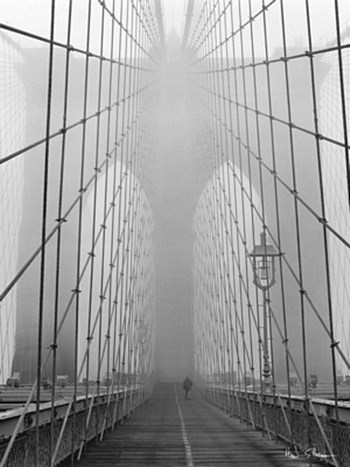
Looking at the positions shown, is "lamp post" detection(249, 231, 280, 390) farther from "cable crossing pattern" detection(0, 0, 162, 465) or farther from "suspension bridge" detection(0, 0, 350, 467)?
"cable crossing pattern" detection(0, 0, 162, 465)

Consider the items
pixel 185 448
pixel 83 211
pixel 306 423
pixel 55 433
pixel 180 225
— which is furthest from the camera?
pixel 180 225

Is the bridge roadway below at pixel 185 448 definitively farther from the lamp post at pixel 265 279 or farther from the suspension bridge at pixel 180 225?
the lamp post at pixel 265 279

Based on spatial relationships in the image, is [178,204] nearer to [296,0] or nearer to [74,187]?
[74,187]

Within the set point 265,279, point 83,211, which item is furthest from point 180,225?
point 265,279

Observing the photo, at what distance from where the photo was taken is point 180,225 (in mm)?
21422

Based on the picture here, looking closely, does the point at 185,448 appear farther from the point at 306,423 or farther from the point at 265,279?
the point at 265,279

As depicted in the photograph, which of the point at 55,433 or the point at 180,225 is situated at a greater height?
the point at 180,225

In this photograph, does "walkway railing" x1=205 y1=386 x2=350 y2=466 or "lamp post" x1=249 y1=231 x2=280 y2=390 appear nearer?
"walkway railing" x1=205 y1=386 x2=350 y2=466

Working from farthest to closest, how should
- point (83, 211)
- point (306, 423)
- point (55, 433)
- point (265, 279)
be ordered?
point (83, 211), point (265, 279), point (306, 423), point (55, 433)

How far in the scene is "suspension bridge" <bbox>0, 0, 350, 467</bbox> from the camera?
684cm

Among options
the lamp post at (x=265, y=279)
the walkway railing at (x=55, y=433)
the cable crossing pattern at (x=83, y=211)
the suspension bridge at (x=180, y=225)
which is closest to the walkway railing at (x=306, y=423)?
the suspension bridge at (x=180, y=225)

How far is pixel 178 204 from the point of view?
21.5 metres

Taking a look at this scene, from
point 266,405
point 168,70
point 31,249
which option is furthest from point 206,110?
point 266,405

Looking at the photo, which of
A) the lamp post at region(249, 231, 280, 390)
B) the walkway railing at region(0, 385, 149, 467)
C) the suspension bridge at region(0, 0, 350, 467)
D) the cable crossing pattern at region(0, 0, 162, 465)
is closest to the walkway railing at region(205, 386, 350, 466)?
the suspension bridge at region(0, 0, 350, 467)
